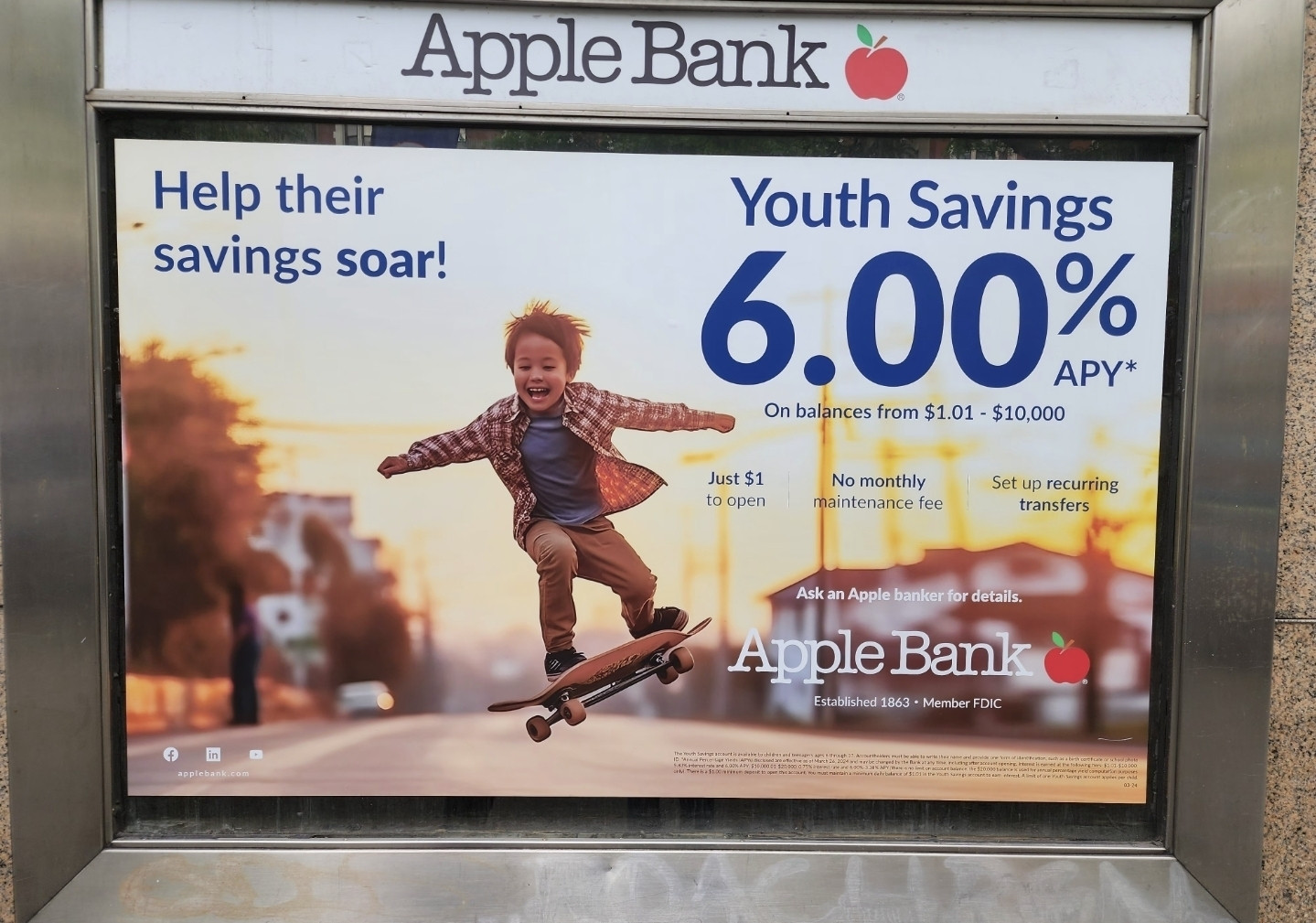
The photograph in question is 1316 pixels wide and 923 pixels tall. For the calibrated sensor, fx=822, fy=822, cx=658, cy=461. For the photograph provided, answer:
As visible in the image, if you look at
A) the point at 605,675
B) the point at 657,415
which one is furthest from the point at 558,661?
the point at 657,415

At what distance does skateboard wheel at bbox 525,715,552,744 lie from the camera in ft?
11.1

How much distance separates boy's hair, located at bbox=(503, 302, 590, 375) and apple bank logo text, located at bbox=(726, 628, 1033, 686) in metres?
1.39

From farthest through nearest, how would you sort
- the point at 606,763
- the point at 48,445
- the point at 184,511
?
the point at 606,763, the point at 184,511, the point at 48,445

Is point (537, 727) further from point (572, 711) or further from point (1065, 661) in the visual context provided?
point (1065, 661)

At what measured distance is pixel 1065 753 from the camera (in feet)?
11.2

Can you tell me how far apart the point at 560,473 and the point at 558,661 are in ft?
2.53

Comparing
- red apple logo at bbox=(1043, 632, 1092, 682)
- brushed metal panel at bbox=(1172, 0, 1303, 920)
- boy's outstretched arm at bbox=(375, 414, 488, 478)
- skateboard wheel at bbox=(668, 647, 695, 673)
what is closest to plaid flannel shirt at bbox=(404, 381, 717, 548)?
boy's outstretched arm at bbox=(375, 414, 488, 478)

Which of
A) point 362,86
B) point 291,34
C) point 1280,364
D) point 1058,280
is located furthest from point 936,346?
point 291,34

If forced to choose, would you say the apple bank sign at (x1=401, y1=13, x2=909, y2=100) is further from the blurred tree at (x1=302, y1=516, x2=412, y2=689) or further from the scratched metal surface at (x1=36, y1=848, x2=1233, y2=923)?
the scratched metal surface at (x1=36, y1=848, x2=1233, y2=923)

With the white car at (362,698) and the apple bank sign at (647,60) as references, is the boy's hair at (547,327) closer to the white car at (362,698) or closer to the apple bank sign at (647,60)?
the apple bank sign at (647,60)

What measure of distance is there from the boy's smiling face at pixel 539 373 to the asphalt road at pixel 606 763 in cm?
129

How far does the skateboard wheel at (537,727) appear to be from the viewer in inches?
133

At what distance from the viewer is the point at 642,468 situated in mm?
3340

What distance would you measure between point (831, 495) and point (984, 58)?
184cm
